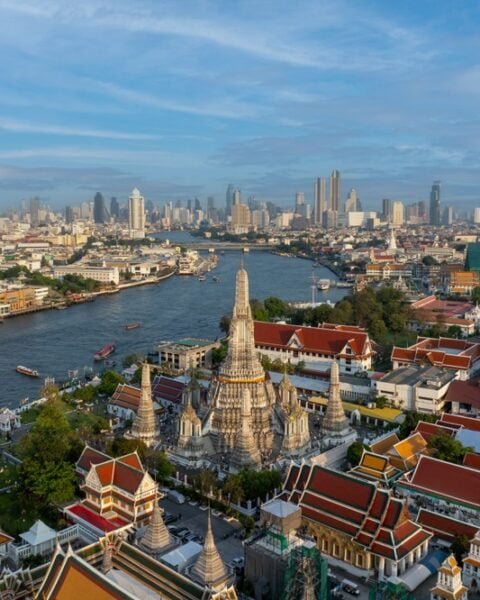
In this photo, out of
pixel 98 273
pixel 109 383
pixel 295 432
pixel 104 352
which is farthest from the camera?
pixel 98 273

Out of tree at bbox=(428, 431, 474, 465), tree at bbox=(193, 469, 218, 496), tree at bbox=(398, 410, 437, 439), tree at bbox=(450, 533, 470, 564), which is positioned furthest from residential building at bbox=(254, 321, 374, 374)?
tree at bbox=(450, 533, 470, 564)

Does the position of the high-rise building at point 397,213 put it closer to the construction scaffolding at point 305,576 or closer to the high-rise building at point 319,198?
the high-rise building at point 319,198

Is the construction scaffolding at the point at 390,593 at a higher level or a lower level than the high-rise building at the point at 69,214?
lower

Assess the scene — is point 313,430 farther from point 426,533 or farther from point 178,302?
point 178,302

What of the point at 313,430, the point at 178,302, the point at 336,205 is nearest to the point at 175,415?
the point at 313,430

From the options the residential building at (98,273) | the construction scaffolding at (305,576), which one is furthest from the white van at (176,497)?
the residential building at (98,273)

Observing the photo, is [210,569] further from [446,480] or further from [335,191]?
[335,191]

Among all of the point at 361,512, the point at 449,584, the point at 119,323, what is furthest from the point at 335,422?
the point at 119,323
